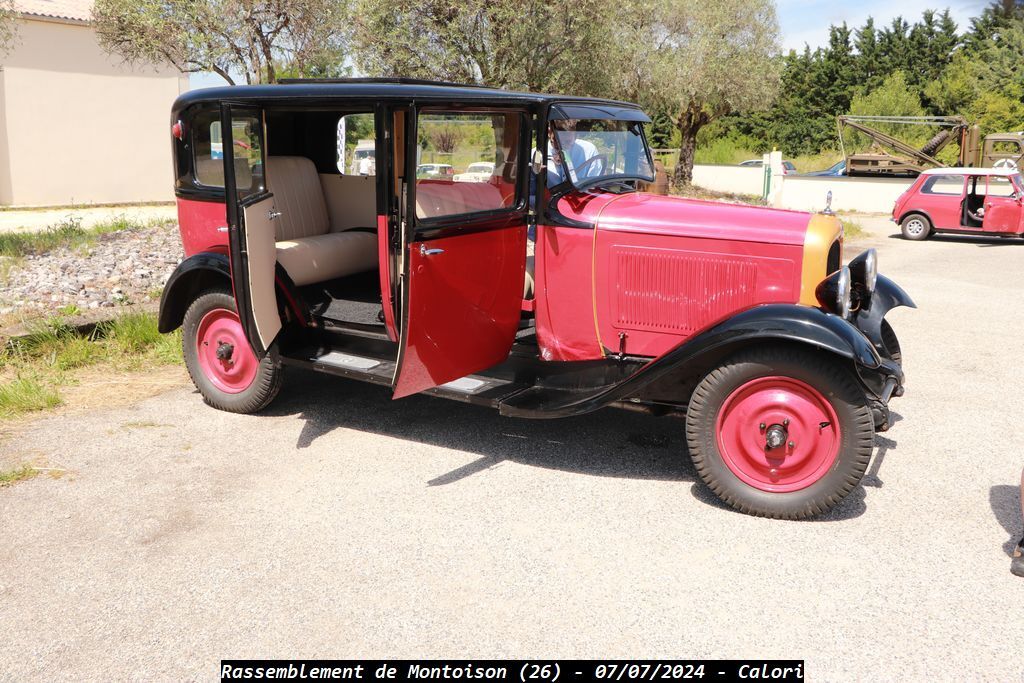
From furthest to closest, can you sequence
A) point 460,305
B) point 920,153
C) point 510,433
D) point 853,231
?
point 920,153 < point 853,231 < point 510,433 < point 460,305

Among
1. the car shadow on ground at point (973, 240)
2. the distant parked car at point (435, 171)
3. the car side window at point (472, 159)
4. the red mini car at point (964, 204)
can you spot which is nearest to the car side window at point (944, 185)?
the red mini car at point (964, 204)

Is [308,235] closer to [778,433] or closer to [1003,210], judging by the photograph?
[778,433]

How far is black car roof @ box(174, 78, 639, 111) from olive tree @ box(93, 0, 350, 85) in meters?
8.20

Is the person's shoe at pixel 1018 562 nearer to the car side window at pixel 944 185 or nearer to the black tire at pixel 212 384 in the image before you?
the black tire at pixel 212 384

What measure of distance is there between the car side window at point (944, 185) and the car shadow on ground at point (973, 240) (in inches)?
35.3

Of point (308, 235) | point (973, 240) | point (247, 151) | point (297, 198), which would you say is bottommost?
point (973, 240)

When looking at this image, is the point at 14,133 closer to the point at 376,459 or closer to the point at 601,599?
the point at 376,459

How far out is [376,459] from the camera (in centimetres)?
468

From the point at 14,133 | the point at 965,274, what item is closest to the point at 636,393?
the point at 965,274

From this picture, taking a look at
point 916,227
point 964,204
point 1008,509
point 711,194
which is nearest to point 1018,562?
point 1008,509

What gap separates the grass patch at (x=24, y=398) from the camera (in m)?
5.28

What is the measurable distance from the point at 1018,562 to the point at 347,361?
3.56 meters

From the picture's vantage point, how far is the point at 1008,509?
4.04 metres

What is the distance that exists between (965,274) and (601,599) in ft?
34.6
